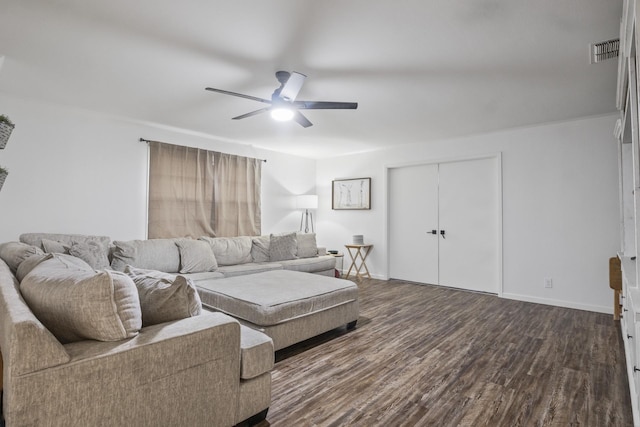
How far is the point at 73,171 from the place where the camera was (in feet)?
12.9

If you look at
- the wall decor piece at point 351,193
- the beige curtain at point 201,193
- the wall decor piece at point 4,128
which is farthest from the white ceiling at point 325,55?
the wall decor piece at point 351,193

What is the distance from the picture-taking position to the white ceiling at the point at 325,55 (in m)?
2.06

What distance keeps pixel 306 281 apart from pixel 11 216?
323 centimetres

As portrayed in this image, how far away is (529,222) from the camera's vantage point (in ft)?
14.6

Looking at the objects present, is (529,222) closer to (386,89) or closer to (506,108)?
(506,108)

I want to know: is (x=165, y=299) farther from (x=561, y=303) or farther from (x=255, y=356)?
(x=561, y=303)

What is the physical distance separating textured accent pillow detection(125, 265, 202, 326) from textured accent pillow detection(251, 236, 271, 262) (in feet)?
11.0

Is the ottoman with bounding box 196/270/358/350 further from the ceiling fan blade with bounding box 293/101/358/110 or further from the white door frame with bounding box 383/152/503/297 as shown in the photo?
the white door frame with bounding box 383/152/503/297

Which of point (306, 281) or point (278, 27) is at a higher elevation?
point (278, 27)

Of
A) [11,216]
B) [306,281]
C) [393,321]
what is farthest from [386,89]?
[11,216]

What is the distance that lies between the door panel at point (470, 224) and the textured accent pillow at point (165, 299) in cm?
442

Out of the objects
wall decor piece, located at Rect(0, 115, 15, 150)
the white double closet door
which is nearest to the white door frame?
the white double closet door

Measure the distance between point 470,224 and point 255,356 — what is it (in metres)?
4.29

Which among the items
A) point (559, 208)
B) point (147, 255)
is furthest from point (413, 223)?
point (147, 255)
